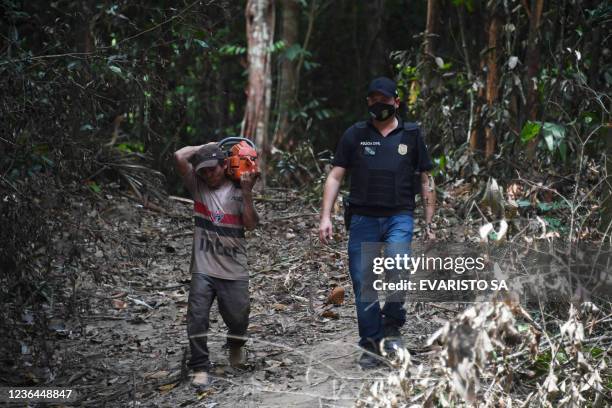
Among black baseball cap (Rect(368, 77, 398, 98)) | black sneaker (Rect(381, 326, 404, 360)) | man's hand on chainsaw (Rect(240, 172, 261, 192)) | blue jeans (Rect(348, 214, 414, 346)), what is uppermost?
black baseball cap (Rect(368, 77, 398, 98))

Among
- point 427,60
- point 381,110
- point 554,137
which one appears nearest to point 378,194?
point 381,110

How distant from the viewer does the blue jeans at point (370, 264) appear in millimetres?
5809

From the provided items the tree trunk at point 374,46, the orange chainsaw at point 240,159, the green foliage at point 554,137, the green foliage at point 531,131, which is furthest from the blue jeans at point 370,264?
the tree trunk at point 374,46

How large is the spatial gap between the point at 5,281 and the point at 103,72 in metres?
1.75

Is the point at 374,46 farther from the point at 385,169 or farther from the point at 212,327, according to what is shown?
the point at 385,169

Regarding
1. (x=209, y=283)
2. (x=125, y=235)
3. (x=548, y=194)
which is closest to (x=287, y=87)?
(x=548, y=194)

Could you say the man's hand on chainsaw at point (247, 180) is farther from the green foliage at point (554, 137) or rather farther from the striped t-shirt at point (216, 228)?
the green foliage at point (554, 137)

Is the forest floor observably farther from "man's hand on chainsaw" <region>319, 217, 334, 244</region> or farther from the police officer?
"man's hand on chainsaw" <region>319, 217, 334, 244</region>

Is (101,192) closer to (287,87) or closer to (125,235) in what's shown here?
(125,235)

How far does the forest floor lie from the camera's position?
5879mm

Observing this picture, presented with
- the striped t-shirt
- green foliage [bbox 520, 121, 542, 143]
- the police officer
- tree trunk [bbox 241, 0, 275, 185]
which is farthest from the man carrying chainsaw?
tree trunk [bbox 241, 0, 275, 185]

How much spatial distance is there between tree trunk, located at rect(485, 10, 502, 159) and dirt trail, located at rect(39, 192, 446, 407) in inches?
91.7

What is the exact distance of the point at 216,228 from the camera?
19.6 ft

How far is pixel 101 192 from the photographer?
36.3 feet
